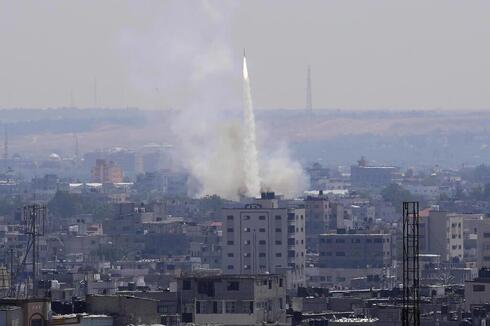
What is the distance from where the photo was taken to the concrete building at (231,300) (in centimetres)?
8419

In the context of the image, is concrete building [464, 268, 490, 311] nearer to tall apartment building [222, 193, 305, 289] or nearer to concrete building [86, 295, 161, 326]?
concrete building [86, 295, 161, 326]

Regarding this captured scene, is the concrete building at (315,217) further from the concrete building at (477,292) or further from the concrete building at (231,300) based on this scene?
the concrete building at (231,300)

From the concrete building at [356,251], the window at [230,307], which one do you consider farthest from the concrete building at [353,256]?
the window at [230,307]

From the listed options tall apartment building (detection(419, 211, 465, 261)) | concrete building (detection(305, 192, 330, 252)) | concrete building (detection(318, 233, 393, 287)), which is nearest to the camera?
concrete building (detection(318, 233, 393, 287))

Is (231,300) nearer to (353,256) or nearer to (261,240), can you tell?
(261,240)

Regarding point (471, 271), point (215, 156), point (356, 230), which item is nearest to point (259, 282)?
point (471, 271)

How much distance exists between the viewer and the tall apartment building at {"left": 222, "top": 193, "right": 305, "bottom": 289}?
470ft

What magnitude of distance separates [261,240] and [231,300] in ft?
198

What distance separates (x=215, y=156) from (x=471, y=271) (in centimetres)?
3575

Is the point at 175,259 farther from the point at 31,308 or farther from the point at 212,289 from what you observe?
the point at 31,308

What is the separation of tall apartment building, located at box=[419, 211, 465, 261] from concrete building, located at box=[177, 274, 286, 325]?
2569 inches

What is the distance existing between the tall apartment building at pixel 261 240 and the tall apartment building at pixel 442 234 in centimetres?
849

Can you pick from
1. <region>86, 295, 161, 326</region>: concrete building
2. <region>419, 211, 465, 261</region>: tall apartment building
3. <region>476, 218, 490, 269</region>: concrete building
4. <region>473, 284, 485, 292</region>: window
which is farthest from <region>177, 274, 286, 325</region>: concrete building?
<region>419, 211, 465, 261</region>: tall apartment building

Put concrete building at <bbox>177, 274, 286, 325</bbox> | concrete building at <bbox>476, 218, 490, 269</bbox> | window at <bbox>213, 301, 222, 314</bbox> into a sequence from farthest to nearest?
concrete building at <bbox>476, 218, 490, 269</bbox>
window at <bbox>213, 301, 222, 314</bbox>
concrete building at <bbox>177, 274, 286, 325</bbox>
